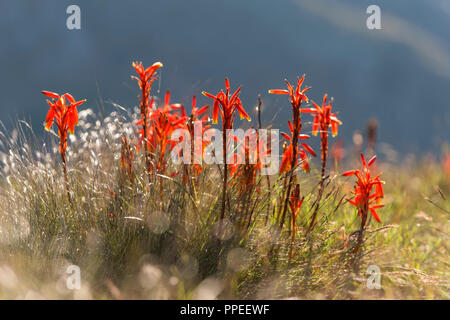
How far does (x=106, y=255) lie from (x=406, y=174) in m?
5.08

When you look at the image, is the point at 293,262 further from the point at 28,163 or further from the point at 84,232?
the point at 28,163

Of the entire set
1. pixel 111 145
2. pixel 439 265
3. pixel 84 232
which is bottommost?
pixel 439 265

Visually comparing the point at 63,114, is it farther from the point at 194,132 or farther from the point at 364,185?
the point at 364,185

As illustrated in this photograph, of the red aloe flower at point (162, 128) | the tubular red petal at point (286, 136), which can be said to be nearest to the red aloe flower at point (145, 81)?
the red aloe flower at point (162, 128)

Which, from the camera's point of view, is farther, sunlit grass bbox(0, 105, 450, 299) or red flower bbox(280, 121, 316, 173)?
red flower bbox(280, 121, 316, 173)

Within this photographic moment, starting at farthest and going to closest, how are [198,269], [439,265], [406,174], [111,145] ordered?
[406,174]
[439,265]
[111,145]
[198,269]

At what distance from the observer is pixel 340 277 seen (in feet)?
9.18

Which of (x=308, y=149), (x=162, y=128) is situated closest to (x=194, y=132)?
(x=162, y=128)

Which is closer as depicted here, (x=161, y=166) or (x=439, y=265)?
(x=161, y=166)

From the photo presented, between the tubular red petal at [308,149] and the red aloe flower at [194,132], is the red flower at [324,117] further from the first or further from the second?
the red aloe flower at [194,132]

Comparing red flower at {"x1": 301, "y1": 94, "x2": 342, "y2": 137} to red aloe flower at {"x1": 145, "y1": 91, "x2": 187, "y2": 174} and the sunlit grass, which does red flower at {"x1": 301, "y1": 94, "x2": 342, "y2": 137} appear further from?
red aloe flower at {"x1": 145, "y1": 91, "x2": 187, "y2": 174}

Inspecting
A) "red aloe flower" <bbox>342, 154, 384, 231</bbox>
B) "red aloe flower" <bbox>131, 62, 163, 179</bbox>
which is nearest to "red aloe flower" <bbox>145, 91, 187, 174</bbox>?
"red aloe flower" <bbox>131, 62, 163, 179</bbox>
